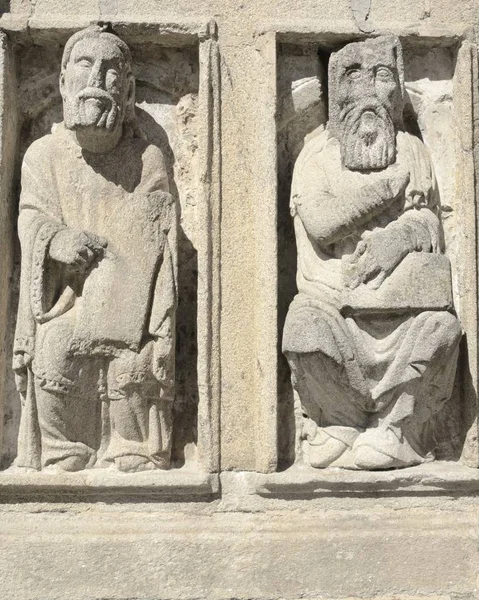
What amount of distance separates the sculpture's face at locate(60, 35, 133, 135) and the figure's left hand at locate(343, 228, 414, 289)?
1257mm

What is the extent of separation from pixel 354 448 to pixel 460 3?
7.24ft

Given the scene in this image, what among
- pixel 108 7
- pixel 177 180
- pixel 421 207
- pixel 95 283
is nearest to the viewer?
pixel 95 283

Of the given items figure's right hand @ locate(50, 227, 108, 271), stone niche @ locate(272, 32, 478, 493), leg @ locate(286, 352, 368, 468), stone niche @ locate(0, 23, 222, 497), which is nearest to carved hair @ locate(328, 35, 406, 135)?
stone niche @ locate(272, 32, 478, 493)

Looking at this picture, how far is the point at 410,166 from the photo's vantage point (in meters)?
4.48

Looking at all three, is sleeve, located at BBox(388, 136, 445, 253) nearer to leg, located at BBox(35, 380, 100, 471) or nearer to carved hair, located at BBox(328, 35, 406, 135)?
carved hair, located at BBox(328, 35, 406, 135)

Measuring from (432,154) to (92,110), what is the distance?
1.63 m

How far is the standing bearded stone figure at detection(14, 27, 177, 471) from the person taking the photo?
4.31 meters

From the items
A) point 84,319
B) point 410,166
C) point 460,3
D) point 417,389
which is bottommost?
point 417,389

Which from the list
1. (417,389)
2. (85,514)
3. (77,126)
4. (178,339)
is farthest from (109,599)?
(77,126)

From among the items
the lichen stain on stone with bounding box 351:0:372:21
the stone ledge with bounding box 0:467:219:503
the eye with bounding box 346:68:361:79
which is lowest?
the stone ledge with bounding box 0:467:219:503

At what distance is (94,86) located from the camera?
435 centimetres

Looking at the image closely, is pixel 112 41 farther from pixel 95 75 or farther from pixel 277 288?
pixel 277 288

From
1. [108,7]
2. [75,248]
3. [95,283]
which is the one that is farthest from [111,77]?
[95,283]

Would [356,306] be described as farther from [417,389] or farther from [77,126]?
[77,126]
